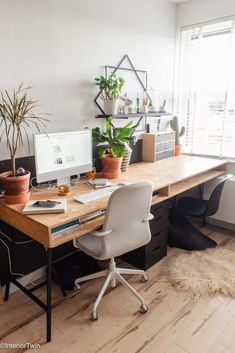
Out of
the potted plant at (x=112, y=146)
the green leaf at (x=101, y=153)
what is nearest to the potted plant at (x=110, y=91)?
the potted plant at (x=112, y=146)

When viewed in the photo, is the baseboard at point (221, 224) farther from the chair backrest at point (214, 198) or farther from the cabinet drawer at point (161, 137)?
the cabinet drawer at point (161, 137)

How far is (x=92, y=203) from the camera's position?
1.77m

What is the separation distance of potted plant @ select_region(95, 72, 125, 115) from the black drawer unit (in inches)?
36.8

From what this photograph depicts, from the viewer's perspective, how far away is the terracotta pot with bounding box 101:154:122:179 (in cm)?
234

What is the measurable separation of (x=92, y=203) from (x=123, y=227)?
248mm

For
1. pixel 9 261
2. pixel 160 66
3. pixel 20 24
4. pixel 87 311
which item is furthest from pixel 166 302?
pixel 160 66

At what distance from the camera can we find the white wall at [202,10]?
2.87 m

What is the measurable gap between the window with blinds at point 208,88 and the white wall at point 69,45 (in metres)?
0.56

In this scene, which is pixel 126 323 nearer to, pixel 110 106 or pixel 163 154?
pixel 110 106

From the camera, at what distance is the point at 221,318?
1858mm

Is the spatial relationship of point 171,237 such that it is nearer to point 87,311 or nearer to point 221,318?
point 221,318

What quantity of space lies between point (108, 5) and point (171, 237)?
7.35ft

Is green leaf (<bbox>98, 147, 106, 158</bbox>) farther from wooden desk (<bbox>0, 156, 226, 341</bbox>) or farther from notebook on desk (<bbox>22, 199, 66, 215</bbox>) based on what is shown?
notebook on desk (<bbox>22, 199, 66, 215</bbox>)

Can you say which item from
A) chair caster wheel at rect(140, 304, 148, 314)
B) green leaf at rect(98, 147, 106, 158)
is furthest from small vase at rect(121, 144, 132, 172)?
chair caster wheel at rect(140, 304, 148, 314)
